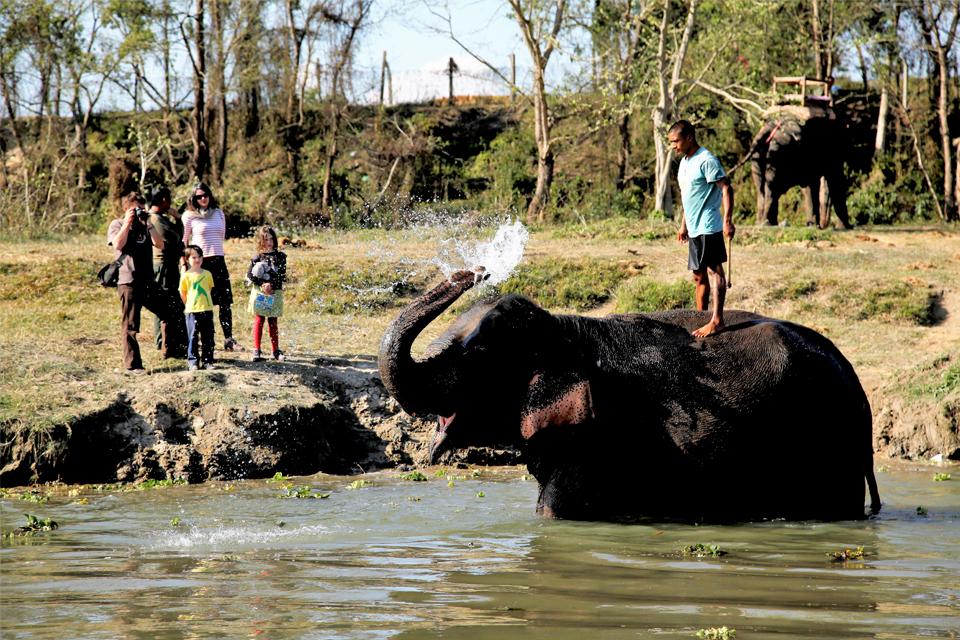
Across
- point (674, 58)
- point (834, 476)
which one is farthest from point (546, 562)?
point (674, 58)

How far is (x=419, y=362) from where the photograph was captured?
319 inches

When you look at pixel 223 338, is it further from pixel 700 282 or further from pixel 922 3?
pixel 922 3

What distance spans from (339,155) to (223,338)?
19.2m

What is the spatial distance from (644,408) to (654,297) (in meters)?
8.20

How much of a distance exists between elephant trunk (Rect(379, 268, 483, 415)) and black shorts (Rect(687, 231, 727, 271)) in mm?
1978

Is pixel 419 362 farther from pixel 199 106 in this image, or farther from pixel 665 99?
pixel 199 106

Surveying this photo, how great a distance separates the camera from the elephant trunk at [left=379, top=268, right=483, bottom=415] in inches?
309

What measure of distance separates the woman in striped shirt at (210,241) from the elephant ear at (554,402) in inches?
251

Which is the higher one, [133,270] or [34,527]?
[133,270]

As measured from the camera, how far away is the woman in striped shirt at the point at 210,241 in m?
13.9

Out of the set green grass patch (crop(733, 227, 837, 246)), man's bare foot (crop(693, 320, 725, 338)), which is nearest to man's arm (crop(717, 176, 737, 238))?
man's bare foot (crop(693, 320, 725, 338))

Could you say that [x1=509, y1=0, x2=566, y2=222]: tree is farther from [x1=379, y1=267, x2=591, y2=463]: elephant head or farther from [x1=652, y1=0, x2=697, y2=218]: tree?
[x1=379, y1=267, x2=591, y2=463]: elephant head

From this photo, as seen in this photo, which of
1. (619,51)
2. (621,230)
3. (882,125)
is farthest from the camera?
(619,51)

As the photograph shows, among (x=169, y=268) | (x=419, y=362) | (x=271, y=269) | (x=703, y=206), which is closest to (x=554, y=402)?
(x=419, y=362)
